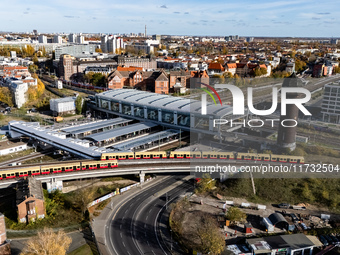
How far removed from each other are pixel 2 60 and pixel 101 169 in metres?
77.1

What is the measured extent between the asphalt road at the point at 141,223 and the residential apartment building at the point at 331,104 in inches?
1326

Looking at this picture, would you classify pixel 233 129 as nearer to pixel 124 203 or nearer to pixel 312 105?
pixel 124 203

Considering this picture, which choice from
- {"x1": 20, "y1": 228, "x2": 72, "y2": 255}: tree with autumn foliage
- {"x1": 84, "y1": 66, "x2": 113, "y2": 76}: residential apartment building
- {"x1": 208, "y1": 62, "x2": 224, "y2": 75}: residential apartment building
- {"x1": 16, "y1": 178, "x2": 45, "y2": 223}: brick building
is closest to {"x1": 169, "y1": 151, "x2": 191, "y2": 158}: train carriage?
{"x1": 16, "y1": 178, "x2": 45, "y2": 223}: brick building

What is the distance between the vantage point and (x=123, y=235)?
23656mm

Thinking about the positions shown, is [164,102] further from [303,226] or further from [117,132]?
[303,226]

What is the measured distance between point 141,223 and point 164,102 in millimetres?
25676

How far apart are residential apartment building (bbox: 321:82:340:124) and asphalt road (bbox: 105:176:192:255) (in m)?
33.7

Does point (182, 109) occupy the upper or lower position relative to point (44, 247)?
upper

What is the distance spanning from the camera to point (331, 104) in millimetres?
51938

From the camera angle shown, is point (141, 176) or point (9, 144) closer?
point (141, 176)

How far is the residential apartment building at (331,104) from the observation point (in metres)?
51.0

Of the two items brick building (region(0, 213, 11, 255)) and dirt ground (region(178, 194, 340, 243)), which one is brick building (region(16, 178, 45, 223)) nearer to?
brick building (region(0, 213, 11, 255))

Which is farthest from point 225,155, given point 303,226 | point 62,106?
point 62,106

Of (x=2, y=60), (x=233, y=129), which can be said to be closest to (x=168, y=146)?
(x=233, y=129)
